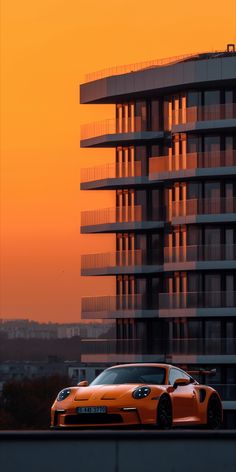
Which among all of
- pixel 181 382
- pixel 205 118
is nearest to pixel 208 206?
pixel 205 118

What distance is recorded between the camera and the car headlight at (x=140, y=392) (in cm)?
3190

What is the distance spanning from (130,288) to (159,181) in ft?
23.8

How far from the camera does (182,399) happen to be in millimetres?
33344

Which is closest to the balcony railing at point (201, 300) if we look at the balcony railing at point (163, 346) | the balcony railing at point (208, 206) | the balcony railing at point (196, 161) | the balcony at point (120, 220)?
the balcony railing at point (163, 346)

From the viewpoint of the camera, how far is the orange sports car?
3170 cm

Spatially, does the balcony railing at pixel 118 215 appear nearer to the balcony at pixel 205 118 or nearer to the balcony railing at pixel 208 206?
the balcony railing at pixel 208 206

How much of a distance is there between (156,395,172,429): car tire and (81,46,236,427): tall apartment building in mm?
64943

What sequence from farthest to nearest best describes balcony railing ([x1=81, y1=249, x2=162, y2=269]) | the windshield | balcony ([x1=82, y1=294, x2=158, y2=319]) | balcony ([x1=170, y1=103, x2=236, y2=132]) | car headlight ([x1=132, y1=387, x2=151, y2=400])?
balcony railing ([x1=81, y1=249, x2=162, y2=269]), balcony ([x1=82, y1=294, x2=158, y2=319]), balcony ([x1=170, y1=103, x2=236, y2=132]), the windshield, car headlight ([x1=132, y1=387, x2=151, y2=400])

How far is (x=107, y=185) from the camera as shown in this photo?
10856 cm

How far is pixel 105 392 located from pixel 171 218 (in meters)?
71.8

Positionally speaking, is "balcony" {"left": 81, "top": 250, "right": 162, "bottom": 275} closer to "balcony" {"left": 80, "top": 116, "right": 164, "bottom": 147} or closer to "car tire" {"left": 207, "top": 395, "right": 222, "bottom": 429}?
"balcony" {"left": 80, "top": 116, "right": 164, "bottom": 147}
